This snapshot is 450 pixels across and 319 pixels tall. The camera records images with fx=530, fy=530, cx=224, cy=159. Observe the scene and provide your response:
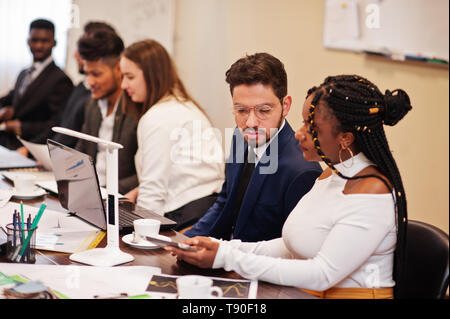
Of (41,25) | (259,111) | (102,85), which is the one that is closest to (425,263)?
(259,111)

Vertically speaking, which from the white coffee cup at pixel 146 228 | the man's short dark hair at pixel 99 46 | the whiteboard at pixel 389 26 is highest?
the whiteboard at pixel 389 26

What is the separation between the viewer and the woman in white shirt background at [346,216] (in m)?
1.21

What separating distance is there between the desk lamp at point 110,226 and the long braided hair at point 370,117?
51 cm

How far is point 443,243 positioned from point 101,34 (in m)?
2.21

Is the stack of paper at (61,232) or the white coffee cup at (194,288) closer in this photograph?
the white coffee cup at (194,288)

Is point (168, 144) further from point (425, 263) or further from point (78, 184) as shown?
point (425, 263)

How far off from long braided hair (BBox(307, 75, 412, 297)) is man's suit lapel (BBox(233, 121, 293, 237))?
1.30 feet

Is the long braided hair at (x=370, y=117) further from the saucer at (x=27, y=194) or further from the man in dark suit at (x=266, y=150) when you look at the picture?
the saucer at (x=27, y=194)

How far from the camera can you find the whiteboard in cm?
258

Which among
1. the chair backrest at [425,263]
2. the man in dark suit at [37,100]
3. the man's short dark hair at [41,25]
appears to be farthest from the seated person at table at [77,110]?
the chair backrest at [425,263]

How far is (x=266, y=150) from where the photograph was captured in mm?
1751

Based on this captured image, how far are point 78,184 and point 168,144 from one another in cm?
88

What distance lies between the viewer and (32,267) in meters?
1.30

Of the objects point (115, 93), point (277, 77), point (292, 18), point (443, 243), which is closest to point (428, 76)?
point (292, 18)
